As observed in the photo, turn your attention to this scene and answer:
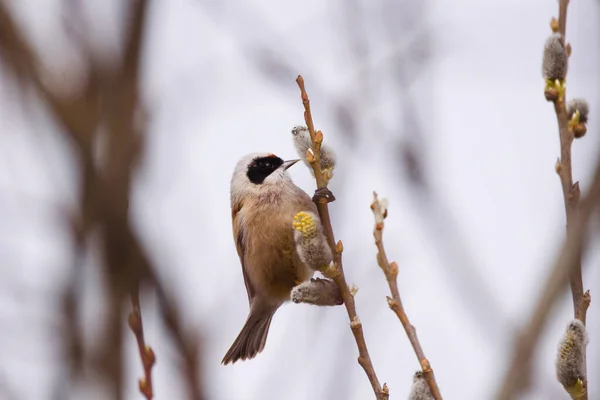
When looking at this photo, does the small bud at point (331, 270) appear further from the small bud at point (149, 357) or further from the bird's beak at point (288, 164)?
the bird's beak at point (288, 164)

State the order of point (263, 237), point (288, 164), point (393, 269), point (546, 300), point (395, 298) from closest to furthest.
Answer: point (546, 300)
point (395, 298)
point (393, 269)
point (263, 237)
point (288, 164)

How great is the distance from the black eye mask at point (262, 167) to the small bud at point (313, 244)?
8.70ft

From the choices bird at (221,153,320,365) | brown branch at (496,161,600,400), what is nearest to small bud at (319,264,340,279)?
brown branch at (496,161,600,400)

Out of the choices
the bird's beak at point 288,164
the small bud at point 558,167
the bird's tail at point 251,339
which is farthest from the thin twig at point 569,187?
the bird's tail at point 251,339

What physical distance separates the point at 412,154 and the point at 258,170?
6.89 ft

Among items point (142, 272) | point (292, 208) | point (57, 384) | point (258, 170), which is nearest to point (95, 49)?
point (142, 272)

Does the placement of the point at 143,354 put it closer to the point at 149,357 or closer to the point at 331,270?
the point at 149,357

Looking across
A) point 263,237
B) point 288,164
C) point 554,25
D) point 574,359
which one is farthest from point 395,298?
point 288,164

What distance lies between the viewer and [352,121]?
4.65m

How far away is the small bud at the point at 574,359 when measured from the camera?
2.45 m

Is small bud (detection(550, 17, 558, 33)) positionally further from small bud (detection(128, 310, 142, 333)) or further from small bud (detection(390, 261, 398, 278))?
small bud (detection(128, 310, 142, 333))

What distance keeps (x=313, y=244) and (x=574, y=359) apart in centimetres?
101

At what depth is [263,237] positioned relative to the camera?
5.41m

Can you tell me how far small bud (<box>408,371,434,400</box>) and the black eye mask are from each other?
3.27 meters
